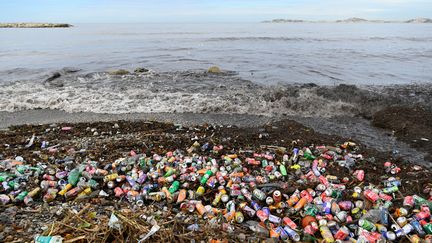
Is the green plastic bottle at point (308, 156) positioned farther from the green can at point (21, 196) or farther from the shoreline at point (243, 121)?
the green can at point (21, 196)

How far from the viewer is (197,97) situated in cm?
1151

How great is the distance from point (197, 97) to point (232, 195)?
726cm

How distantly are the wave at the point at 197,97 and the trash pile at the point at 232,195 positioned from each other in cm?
417

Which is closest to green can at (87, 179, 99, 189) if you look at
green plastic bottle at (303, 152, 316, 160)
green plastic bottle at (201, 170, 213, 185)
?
green plastic bottle at (201, 170, 213, 185)

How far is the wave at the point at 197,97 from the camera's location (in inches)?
394

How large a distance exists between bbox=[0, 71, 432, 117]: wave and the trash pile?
4166 millimetres

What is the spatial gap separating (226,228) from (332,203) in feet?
4.70

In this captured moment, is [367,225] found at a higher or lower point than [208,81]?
lower

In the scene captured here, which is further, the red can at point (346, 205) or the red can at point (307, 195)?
the red can at point (307, 195)

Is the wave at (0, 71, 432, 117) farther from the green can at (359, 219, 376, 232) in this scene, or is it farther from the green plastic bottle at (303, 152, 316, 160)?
the green can at (359, 219, 376, 232)

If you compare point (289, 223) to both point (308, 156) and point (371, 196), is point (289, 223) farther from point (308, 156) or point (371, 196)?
point (308, 156)

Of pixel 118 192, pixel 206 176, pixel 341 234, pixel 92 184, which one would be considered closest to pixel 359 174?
pixel 341 234

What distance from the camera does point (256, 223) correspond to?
4062 millimetres

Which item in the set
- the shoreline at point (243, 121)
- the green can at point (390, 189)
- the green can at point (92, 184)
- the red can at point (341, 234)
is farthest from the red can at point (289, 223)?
the shoreline at point (243, 121)
